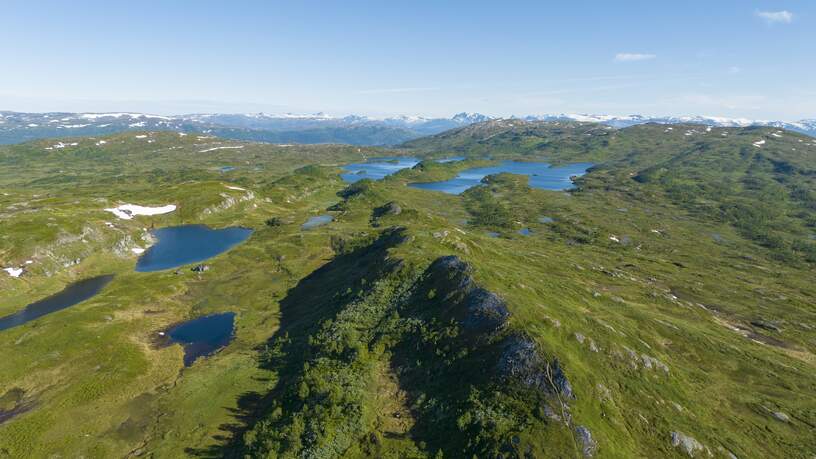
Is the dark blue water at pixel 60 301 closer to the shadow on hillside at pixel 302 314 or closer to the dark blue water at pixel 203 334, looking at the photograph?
the dark blue water at pixel 203 334

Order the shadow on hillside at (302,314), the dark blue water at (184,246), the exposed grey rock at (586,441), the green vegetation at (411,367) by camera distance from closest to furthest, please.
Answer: the exposed grey rock at (586,441)
the green vegetation at (411,367)
the shadow on hillside at (302,314)
the dark blue water at (184,246)

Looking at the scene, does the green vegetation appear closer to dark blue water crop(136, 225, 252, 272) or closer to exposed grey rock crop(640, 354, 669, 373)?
exposed grey rock crop(640, 354, 669, 373)

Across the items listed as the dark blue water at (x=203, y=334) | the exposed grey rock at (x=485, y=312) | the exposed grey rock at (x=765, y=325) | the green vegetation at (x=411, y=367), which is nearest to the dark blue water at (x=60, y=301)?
the green vegetation at (x=411, y=367)

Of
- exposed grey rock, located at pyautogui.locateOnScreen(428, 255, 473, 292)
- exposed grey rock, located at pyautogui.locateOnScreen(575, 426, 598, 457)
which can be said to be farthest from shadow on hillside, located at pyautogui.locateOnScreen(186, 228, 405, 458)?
exposed grey rock, located at pyautogui.locateOnScreen(575, 426, 598, 457)

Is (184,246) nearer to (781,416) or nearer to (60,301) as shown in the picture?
(60,301)

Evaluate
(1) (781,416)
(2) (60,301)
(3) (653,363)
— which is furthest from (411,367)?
(2) (60,301)
